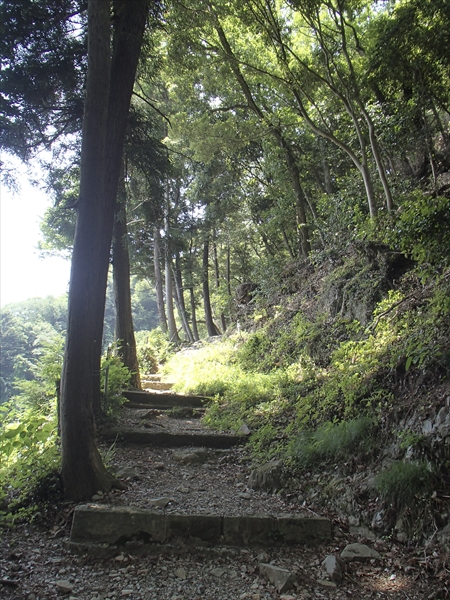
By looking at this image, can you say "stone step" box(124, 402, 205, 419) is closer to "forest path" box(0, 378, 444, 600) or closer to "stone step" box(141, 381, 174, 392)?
"stone step" box(141, 381, 174, 392)

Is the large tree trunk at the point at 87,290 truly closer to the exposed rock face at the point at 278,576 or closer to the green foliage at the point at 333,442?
the exposed rock face at the point at 278,576

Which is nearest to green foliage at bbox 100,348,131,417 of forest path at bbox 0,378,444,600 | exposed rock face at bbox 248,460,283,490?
forest path at bbox 0,378,444,600

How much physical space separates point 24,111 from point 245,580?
267 inches

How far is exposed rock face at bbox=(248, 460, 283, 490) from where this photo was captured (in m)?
4.27

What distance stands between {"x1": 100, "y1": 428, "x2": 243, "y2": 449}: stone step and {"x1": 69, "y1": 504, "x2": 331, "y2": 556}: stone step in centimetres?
233

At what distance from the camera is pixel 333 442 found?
4203 mm

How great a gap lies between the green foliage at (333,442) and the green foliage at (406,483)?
62 centimetres

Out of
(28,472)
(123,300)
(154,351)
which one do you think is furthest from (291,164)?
→ (28,472)

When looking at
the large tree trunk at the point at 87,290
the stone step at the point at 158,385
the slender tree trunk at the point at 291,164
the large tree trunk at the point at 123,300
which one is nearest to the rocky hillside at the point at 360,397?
the stone step at the point at 158,385

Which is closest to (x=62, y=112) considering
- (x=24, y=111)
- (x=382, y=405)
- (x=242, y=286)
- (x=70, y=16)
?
(x=24, y=111)

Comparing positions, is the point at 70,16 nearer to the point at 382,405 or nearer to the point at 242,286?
the point at 382,405

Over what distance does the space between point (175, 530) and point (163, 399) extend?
16.1 ft

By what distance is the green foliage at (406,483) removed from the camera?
3.05 metres

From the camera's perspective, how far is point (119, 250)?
8.31 m
